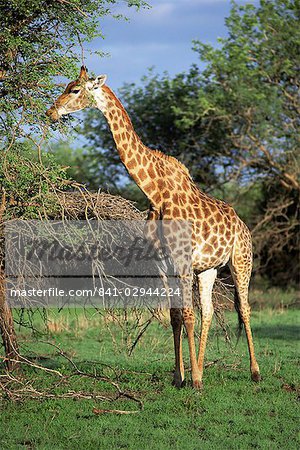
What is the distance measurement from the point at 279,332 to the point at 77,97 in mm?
7589

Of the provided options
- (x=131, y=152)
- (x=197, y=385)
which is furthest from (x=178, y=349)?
(x=131, y=152)

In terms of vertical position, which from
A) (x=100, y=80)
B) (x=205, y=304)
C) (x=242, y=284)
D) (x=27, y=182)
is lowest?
(x=205, y=304)

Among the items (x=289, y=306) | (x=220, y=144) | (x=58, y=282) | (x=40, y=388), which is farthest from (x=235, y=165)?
(x=40, y=388)

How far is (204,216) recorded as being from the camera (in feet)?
29.5

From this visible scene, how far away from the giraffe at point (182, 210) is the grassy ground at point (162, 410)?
0.49 metres

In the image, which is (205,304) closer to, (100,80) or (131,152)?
(131,152)

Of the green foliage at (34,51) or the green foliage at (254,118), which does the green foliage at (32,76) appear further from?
the green foliage at (254,118)

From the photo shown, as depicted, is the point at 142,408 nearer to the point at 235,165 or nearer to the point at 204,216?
the point at 204,216

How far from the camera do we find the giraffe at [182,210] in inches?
318

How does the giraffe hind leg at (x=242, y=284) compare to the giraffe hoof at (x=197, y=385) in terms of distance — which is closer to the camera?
the giraffe hoof at (x=197, y=385)

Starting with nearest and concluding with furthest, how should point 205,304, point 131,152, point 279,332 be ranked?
point 131,152
point 205,304
point 279,332

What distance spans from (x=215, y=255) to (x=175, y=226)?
77 centimetres

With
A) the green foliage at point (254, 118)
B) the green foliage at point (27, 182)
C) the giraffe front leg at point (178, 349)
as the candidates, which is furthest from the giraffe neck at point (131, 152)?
the green foliage at point (254, 118)

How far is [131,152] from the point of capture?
8.42 m
